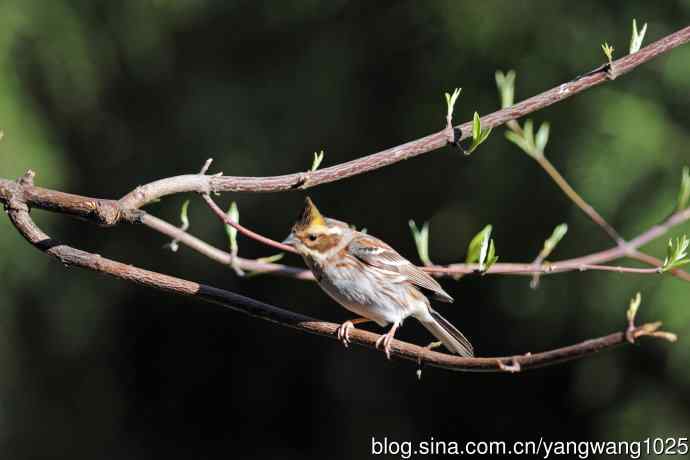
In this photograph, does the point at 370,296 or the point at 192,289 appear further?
the point at 370,296

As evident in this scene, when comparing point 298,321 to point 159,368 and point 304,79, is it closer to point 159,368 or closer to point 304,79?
point 304,79

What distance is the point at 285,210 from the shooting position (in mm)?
5832

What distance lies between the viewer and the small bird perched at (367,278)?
232 centimetres

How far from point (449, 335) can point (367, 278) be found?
0.27m

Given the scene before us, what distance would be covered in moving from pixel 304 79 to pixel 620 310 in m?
2.51

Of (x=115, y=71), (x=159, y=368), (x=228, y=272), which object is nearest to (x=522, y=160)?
(x=228, y=272)

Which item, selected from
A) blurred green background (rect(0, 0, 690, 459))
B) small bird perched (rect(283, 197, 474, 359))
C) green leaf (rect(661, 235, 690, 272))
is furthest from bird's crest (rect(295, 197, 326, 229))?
blurred green background (rect(0, 0, 690, 459))

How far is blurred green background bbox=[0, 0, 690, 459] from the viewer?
4.78m

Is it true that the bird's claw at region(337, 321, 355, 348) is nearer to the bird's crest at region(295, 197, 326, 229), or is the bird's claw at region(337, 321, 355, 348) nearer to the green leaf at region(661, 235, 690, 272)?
the bird's crest at region(295, 197, 326, 229)

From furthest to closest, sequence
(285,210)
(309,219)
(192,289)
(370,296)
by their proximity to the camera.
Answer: (285,210)
(370,296)
(309,219)
(192,289)

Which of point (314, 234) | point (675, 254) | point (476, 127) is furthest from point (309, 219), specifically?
point (675, 254)

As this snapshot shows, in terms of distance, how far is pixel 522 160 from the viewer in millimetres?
5105

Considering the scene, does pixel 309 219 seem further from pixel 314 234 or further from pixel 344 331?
pixel 344 331

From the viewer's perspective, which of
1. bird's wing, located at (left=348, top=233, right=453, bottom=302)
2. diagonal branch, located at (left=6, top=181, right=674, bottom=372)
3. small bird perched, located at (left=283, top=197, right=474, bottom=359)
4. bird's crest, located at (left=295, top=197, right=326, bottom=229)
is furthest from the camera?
bird's wing, located at (left=348, top=233, right=453, bottom=302)
